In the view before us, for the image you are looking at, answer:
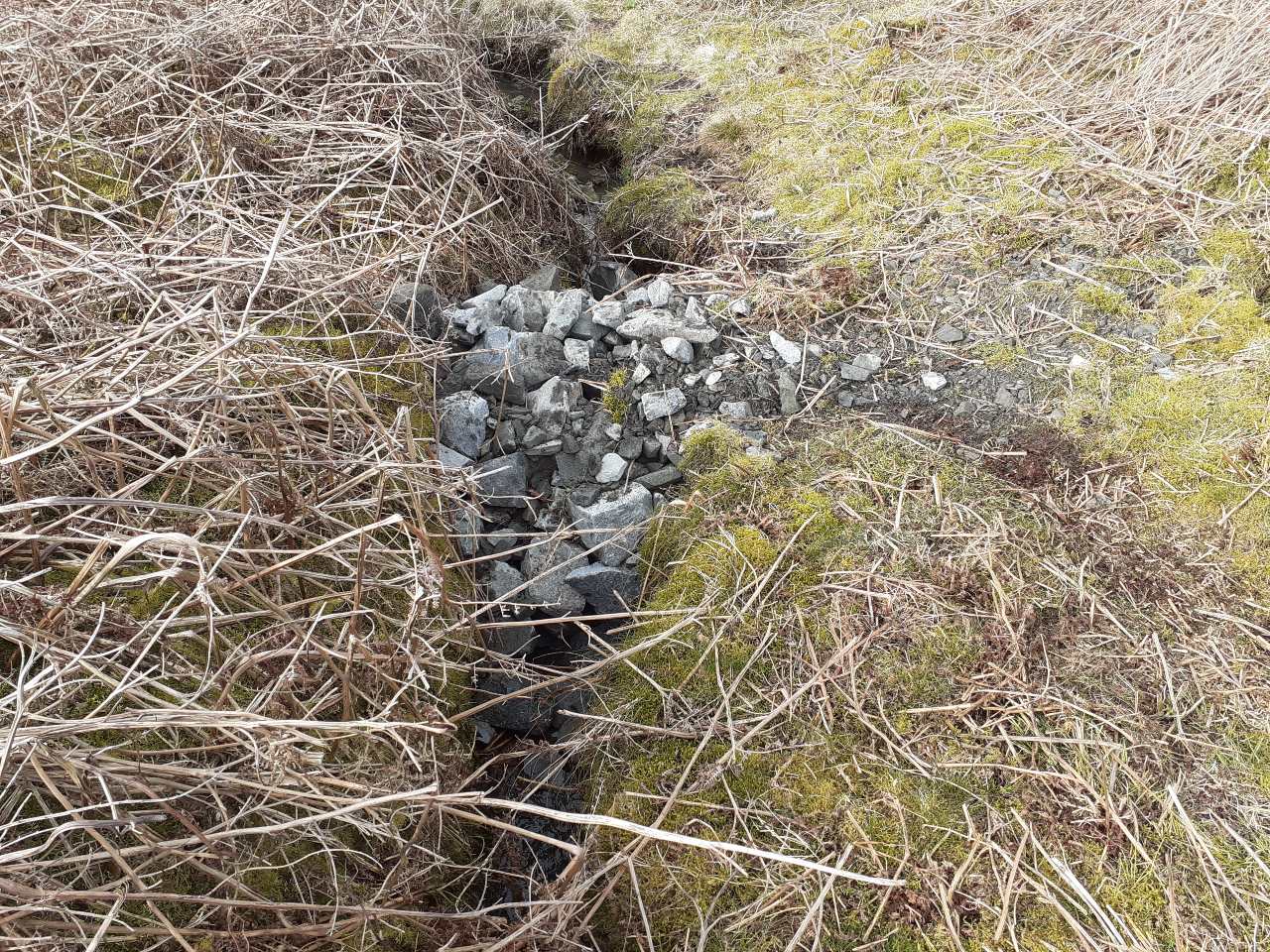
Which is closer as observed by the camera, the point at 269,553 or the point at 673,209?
the point at 269,553

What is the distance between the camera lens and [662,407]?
107 inches

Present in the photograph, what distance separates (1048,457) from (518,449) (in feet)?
5.62

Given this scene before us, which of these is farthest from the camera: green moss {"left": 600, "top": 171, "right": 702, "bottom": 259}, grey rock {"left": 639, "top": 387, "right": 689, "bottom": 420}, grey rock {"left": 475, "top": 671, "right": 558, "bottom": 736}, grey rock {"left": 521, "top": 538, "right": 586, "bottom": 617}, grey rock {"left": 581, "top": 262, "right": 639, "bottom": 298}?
green moss {"left": 600, "top": 171, "right": 702, "bottom": 259}

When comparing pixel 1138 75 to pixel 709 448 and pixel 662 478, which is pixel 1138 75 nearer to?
pixel 709 448

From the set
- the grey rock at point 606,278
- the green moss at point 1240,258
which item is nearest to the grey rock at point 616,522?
the grey rock at point 606,278

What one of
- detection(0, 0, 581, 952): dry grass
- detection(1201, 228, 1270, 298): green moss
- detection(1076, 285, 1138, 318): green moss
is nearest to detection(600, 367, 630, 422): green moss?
detection(0, 0, 581, 952): dry grass

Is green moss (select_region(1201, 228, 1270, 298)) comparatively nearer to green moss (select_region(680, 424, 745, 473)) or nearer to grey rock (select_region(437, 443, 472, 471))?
green moss (select_region(680, 424, 745, 473))

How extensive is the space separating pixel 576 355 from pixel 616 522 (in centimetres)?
74

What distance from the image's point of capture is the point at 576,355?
115 inches

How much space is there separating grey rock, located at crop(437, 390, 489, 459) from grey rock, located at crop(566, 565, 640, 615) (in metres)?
0.60

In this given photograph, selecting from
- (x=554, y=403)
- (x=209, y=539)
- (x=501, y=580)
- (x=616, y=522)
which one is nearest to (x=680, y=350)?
(x=554, y=403)

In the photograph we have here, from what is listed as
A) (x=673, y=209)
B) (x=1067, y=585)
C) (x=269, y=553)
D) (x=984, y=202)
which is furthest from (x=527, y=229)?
(x=1067, y=585)

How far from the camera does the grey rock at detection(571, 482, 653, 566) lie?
244 cm

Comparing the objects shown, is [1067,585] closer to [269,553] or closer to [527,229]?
[269,553]
